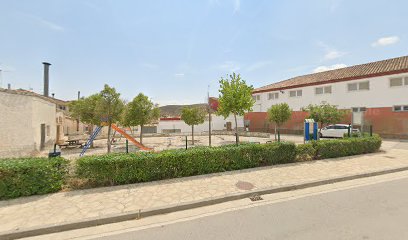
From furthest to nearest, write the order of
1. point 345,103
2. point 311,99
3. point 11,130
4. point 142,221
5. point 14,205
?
point 311,99 → point 345,103 → point 11,130 → point 14,205 → point 142,221

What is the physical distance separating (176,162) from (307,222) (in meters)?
4.28

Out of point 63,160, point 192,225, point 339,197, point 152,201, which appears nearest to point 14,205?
point 63,160

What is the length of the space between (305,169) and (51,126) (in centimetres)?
2032

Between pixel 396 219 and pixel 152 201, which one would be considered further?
pixel 152 201

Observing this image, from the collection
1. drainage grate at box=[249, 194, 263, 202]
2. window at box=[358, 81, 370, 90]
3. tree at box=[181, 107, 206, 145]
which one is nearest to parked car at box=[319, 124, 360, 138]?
window at box=[358, 81, 370, 90]

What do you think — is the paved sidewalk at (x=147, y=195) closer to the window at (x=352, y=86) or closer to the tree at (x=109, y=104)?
the tree at (x=109, y=104)

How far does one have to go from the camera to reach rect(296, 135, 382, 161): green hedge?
973cm

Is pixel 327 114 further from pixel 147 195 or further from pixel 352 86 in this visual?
pixel 147 195

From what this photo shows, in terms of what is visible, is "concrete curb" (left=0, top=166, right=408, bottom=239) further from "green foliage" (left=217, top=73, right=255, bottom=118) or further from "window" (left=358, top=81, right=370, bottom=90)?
"window" (left=358, top=81, right=370, bottom=90)

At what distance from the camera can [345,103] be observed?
22.9 metres

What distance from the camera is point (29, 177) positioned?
5.69 meters

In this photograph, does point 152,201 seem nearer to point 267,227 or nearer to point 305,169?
point 267,227

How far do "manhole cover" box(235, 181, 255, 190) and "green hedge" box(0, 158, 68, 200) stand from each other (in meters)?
5.24

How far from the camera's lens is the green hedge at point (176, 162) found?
253 inches
